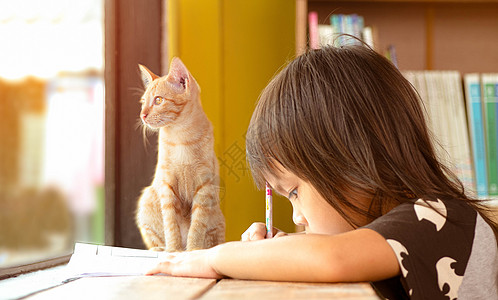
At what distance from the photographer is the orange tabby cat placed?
2.84ft

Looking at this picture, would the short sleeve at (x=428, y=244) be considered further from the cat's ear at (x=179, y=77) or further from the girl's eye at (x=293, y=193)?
the cat's ear at (x=179, y=77)

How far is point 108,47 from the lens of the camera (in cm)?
114

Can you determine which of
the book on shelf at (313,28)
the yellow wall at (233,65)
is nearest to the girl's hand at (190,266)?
the yellow wall at (233,65)

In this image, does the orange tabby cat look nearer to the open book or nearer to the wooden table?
the open book

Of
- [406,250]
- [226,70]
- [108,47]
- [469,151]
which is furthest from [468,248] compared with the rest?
[469,151]

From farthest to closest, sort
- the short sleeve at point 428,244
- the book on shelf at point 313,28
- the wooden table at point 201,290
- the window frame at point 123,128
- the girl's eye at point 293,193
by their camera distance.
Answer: the book on shelf at point 313,28 < the window frame at point 123,128 < the girl's eye at point 293,193 < the short sleeve at point 428,244 < the wooden table at point 201,290

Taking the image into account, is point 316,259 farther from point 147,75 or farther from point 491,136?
point 491,136

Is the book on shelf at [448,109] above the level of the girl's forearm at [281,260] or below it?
above

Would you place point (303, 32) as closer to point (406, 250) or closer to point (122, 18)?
point (122, 18)

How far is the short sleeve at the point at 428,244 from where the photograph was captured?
598 mm

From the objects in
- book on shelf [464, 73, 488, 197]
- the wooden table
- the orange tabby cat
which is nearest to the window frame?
the orange tabby cat

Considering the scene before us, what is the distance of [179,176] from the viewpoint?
87 centimetres

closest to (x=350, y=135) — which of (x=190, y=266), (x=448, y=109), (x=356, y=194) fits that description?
(x=356, y=194)

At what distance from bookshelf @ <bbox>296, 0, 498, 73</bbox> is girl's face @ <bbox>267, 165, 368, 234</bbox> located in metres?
1.16
